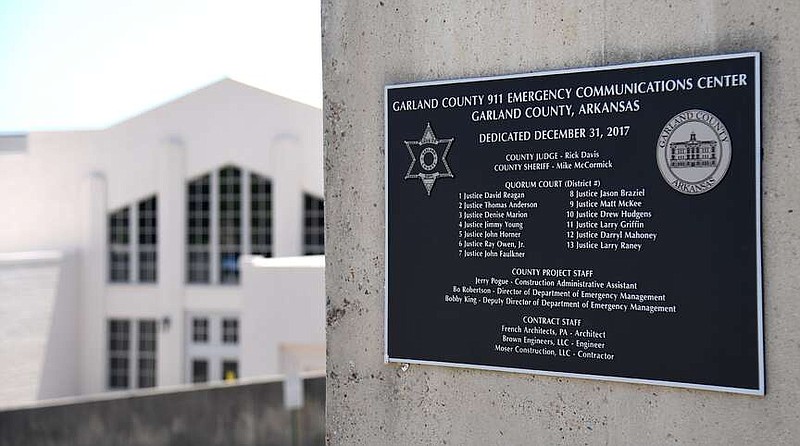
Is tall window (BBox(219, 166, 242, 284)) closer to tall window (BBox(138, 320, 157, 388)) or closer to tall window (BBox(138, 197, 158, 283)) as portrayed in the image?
tall window (BBox(138, 197, 158, 283))

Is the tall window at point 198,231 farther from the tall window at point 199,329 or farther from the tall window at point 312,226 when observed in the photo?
the tall window at point 312,226

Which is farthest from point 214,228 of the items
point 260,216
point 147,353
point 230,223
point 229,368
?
point 147,353

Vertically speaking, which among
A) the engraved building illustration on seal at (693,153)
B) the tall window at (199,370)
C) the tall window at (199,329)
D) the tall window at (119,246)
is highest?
the engraved building illustration on seal at (693,153)

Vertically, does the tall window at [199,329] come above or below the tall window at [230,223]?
below

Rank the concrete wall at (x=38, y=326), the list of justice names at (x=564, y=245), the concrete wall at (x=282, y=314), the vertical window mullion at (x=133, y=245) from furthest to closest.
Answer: the vertical window mullion at (x=133, y=245)
the concrete wall at (x=38, y=326)
the concrete wall at (x=282, y=314)
the list of justice names at (x=564, y=245)

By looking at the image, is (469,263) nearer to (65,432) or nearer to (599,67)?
(599,67)

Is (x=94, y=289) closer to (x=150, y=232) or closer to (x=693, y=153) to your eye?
(x=150, y=232)

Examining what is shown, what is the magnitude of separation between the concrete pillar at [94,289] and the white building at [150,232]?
0.12 ft

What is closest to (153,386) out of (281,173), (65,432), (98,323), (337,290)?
(98,323)

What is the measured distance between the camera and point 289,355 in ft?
63.3

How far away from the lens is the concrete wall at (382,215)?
2418mm

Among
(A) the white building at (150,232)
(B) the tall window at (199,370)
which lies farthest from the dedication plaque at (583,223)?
(B) the tall window at (199,370)

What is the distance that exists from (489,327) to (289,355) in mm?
16894

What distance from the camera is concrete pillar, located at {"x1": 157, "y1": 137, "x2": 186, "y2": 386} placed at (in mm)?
23250
